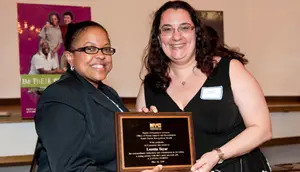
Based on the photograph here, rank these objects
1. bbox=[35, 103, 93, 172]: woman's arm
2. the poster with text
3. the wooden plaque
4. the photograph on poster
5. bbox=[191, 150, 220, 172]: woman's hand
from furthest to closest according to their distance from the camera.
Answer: the photograph on poster
the poster with text
bbox=[191, 150, 220, 172]: woman's hand
the wooden plaque
bbox=[35, 103, 93, 172]: woman's arm

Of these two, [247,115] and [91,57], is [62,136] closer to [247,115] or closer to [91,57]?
[91,57]

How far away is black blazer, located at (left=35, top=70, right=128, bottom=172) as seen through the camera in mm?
1482

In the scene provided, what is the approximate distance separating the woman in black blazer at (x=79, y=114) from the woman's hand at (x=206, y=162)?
21cm

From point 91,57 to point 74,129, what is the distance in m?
0.35

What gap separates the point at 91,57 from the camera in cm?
171

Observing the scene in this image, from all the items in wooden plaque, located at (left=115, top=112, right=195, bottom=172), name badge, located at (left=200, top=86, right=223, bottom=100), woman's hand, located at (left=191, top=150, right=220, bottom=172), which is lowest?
woman's hand, located at (left=191, top=150, right=220, bottom=172)

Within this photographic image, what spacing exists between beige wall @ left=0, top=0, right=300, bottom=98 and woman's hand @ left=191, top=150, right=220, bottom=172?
68.7 inches

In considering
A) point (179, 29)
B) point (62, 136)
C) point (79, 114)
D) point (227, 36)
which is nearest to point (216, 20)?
point (227, 36)

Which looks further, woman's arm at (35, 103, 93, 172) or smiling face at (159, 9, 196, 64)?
smiling face at (159, 9, 196, 64)

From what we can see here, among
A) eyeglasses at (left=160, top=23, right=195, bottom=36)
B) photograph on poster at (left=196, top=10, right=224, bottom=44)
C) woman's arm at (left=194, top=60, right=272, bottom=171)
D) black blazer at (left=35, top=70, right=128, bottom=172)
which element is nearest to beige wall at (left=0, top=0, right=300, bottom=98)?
photograph on poster at (left=196, top=10, right=224, bottom=44)

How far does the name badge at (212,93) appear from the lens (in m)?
1.98

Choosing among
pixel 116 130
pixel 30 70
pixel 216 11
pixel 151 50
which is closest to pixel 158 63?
pixel 151 50

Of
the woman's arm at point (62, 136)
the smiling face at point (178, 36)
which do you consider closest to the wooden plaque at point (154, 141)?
the woman's arm at point (62, 136)

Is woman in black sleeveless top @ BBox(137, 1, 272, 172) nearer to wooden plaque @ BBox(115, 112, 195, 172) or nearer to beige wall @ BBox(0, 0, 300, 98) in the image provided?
wooden plaque @ BBox(115, 112, 195, 172)
